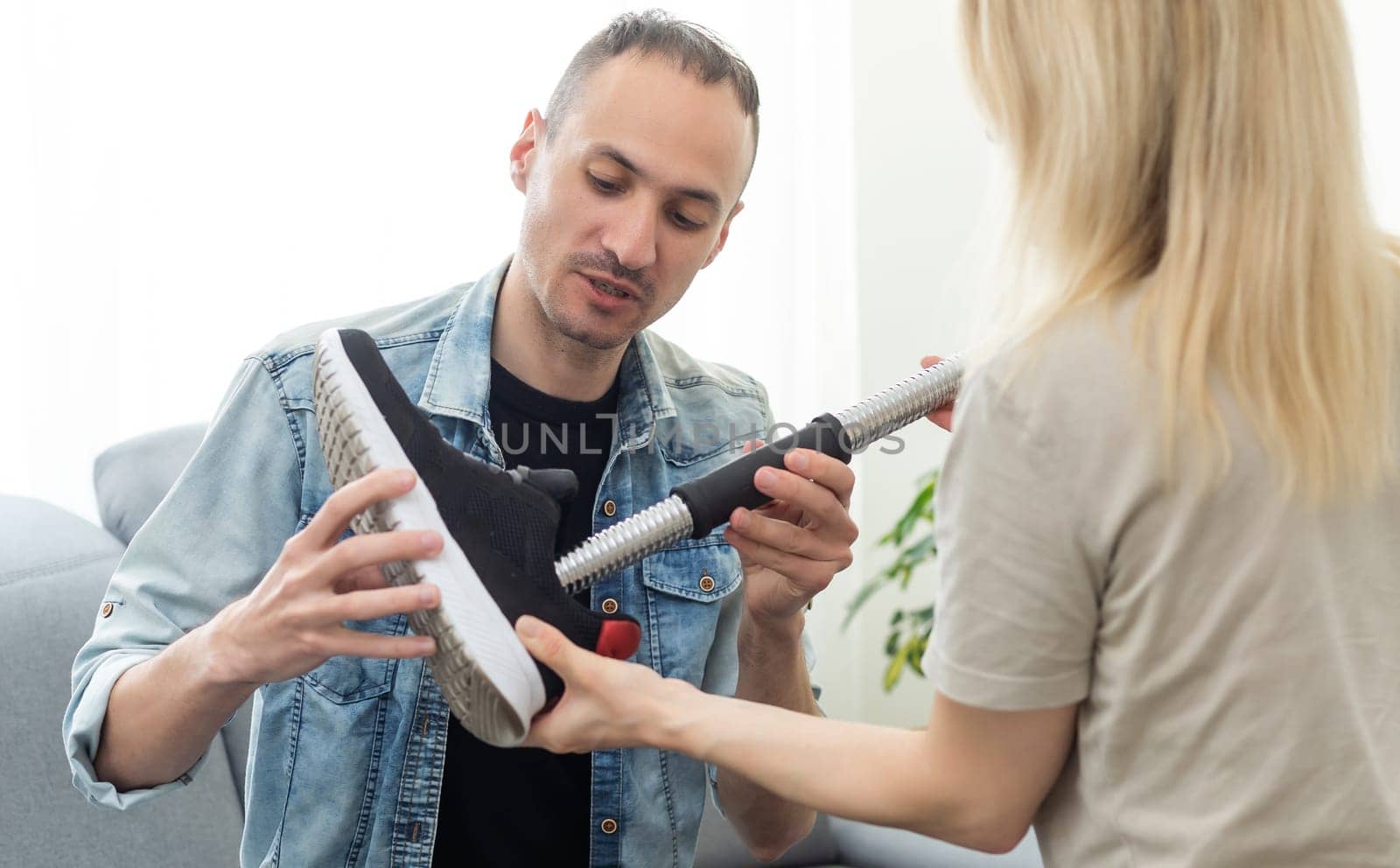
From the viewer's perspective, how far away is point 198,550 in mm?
1024

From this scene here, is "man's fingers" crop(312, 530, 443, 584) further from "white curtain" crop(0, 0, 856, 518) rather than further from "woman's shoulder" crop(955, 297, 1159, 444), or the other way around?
"white curtain" crop(0, 0, 856, 518)

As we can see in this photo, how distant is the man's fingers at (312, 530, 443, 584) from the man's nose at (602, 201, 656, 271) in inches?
18.1

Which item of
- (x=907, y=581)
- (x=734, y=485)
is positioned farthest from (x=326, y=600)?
(x=907, y=581)

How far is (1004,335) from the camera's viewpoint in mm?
650

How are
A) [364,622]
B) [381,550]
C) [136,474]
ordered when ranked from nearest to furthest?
[381,550]
[364,622]
[136,474]

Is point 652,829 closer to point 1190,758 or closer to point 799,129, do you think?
point 1190,758

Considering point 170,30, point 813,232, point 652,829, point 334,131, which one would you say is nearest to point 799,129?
point 813,232

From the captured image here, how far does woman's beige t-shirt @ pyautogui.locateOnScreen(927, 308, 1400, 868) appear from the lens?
611 millimetres

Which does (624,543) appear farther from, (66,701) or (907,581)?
(907,581)

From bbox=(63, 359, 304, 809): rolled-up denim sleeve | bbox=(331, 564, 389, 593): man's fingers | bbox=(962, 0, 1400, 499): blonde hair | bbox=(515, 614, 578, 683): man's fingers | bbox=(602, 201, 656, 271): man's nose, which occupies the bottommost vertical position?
bbox=(63, 359, 304, 809): rolled-up denim sleeve

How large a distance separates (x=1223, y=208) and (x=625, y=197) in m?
0.62

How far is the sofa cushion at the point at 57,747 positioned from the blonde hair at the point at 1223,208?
1.12m

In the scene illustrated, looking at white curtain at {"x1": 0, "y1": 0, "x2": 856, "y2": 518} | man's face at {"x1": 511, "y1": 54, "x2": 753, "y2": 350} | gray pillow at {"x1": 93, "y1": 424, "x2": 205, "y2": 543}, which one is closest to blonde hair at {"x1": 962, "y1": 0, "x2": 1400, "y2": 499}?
man's face at {"x1": 511, "y1": 54, "x2": 753, "y2": 350}

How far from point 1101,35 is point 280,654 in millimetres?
605
